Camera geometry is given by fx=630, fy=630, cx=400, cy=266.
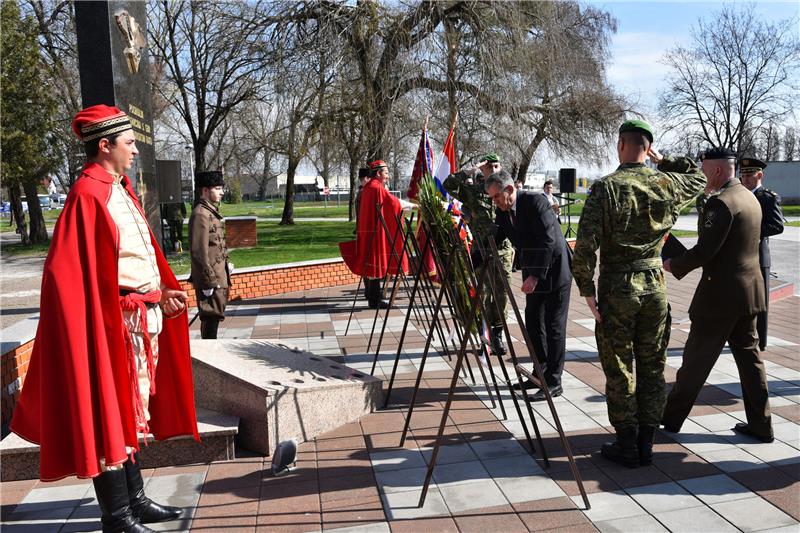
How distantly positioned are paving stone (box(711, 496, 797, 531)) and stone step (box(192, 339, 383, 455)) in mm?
2426

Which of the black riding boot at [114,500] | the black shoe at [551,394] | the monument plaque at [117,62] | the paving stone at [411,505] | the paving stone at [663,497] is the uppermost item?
the monument plaque at [117,62]

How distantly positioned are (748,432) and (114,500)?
3741mm

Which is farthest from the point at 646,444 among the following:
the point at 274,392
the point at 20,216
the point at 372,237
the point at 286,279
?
the point at 20,216

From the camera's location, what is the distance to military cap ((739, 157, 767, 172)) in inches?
215

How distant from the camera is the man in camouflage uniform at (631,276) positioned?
3.52 meters

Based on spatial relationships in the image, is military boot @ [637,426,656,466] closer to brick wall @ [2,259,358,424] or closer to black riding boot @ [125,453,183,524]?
black riding boot @ [125,453,183,524]

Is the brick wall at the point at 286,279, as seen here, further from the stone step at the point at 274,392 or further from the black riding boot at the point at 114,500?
the black riding boot at the point at 114,500

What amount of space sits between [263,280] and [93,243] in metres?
7.49

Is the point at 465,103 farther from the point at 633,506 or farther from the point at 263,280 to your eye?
the point at 633,506

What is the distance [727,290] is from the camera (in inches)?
151

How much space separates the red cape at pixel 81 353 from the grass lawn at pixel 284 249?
982cm

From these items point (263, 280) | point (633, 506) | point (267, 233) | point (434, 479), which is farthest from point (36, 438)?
point (267, 233)

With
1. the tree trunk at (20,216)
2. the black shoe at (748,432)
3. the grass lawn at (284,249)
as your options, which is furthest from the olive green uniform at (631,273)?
the tree trunk at (20,216)

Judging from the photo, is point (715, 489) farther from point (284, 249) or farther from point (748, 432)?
point (284, 249)
